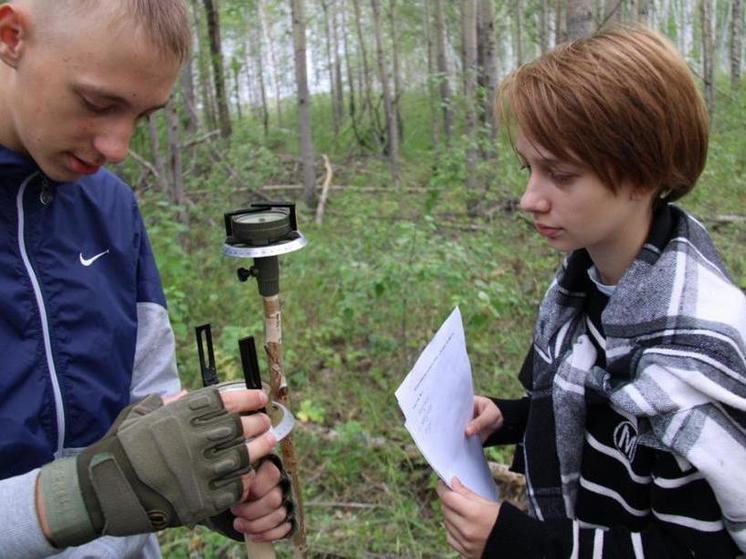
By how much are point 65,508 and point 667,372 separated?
3.33 feet

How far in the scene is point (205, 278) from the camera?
209 inches

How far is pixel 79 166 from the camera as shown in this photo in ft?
3.72

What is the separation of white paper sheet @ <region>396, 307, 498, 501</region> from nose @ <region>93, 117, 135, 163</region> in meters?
0.70

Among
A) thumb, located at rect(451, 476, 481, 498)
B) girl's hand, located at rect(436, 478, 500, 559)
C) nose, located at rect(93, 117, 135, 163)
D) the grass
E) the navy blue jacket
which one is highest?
nose, located at rect(93, 117, 135, 163)

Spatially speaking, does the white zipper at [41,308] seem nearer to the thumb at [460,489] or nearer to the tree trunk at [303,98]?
the thumb at [460,489]

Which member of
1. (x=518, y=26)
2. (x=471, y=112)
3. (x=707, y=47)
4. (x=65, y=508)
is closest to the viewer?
(x=65, y=508)

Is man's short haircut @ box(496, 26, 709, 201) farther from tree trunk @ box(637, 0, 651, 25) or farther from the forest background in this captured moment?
tree trunk @ box(637, 0, 651, 25)

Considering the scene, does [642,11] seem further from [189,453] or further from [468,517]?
[189,453]

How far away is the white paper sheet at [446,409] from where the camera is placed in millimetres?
1122

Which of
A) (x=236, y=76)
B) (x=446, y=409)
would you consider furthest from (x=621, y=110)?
(x=236, y=76)

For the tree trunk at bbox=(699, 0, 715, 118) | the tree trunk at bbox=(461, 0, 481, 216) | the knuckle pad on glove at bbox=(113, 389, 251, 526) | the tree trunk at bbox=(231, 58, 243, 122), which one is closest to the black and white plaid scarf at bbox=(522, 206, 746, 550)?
the knuckle pad on glove at bbox=(113, 389, 251, 526)

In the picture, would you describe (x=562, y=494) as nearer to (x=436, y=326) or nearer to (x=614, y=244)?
(x=614, y=244)

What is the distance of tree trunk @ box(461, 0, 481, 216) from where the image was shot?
6.95m

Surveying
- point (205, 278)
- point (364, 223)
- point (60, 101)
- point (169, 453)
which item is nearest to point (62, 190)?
point (60, 101)
